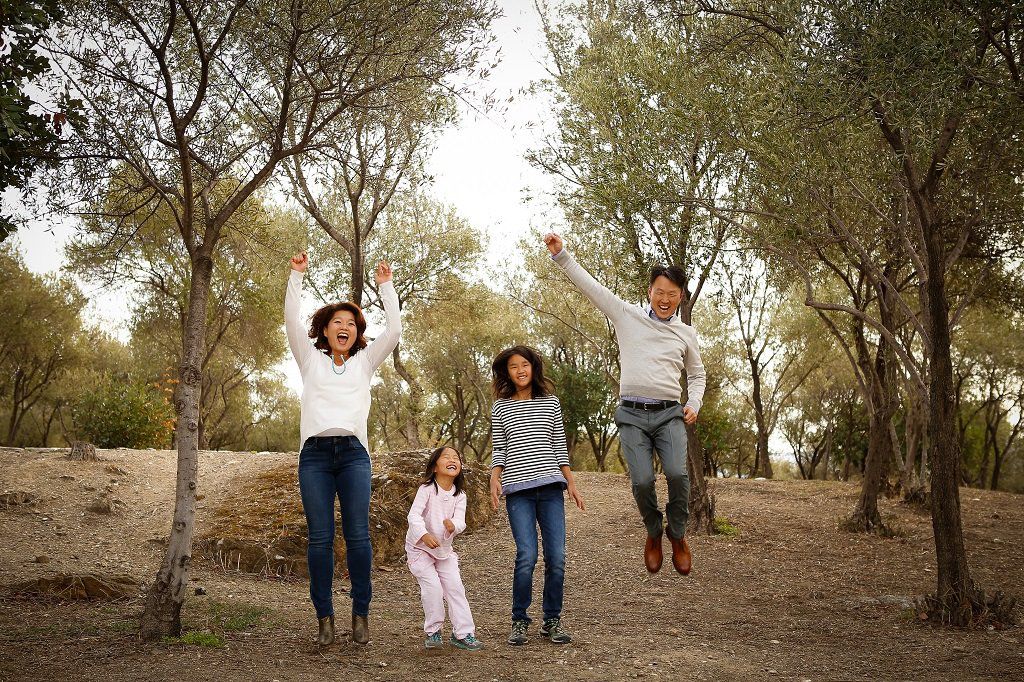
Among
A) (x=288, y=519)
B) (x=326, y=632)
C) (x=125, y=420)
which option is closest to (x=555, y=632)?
(x=326, y=632)

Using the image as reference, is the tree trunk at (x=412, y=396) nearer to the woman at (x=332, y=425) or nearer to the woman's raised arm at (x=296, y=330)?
the woman at (x=332, y=425)

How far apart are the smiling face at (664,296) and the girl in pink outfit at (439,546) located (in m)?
2.09

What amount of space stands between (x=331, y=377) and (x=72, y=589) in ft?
16.0

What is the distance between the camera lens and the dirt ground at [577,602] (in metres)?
7.11

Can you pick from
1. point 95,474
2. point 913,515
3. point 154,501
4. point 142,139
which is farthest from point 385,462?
point 913,515

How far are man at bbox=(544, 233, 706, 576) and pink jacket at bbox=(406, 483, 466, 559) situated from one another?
1.49m

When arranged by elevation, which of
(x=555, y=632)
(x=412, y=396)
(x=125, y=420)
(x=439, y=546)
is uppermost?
(x=412, y=396)

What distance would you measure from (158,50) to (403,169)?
10.4 meters

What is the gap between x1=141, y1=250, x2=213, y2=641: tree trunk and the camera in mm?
7703

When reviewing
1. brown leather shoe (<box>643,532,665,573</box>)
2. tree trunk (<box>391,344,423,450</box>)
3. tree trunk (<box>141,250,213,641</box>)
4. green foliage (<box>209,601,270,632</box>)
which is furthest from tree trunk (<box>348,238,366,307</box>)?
brown leather shoe (<box>643,532,665,573</box>)

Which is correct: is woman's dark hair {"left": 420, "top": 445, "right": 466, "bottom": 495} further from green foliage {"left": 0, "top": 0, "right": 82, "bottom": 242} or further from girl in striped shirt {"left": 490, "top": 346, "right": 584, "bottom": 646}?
green foliage {"left": 0, "top": 0, "right": 82, "bottom": 242}

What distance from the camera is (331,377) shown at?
6.77m

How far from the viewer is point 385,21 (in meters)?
9.34

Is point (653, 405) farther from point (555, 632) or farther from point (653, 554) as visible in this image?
point (555, 632)
